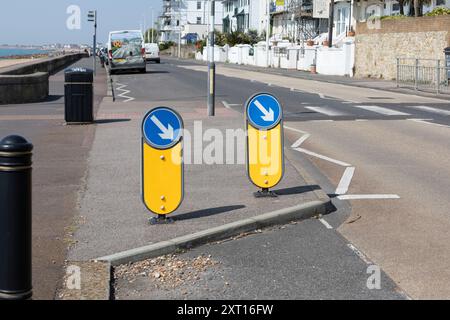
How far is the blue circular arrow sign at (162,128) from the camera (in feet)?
23.5

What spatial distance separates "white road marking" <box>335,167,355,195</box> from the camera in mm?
9695

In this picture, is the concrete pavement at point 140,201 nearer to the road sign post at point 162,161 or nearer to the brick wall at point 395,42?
the road sign post at point 162,161

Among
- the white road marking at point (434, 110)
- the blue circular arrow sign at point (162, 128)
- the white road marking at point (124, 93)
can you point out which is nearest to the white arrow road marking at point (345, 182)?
the blue circular arrow sign at point (162, 128)

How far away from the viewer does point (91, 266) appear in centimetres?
601

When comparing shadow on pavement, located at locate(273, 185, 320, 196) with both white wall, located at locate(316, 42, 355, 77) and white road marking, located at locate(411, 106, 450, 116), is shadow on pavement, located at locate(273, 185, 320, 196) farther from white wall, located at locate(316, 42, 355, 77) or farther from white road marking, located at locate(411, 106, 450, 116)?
white wall, located at locate(316, 42, 355, 77)

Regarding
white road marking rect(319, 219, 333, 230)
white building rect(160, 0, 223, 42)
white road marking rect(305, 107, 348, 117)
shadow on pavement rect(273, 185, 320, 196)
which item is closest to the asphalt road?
white road marking rect(319, 219, 333, 230)

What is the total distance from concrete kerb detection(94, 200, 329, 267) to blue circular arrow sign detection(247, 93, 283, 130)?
1014 millimetres

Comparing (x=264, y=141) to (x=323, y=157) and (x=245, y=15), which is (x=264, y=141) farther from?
(x=245, y=15)

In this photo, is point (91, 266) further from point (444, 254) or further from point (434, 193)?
point (434, 193)

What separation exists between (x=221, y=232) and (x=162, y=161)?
898mm

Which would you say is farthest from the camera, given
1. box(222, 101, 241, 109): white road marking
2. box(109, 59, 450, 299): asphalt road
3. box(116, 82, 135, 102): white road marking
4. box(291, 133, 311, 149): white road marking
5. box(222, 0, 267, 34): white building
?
box(222, 0, 267, 34): white building

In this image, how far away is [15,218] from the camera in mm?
4473

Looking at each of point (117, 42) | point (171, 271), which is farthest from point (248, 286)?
point (117, 42)
